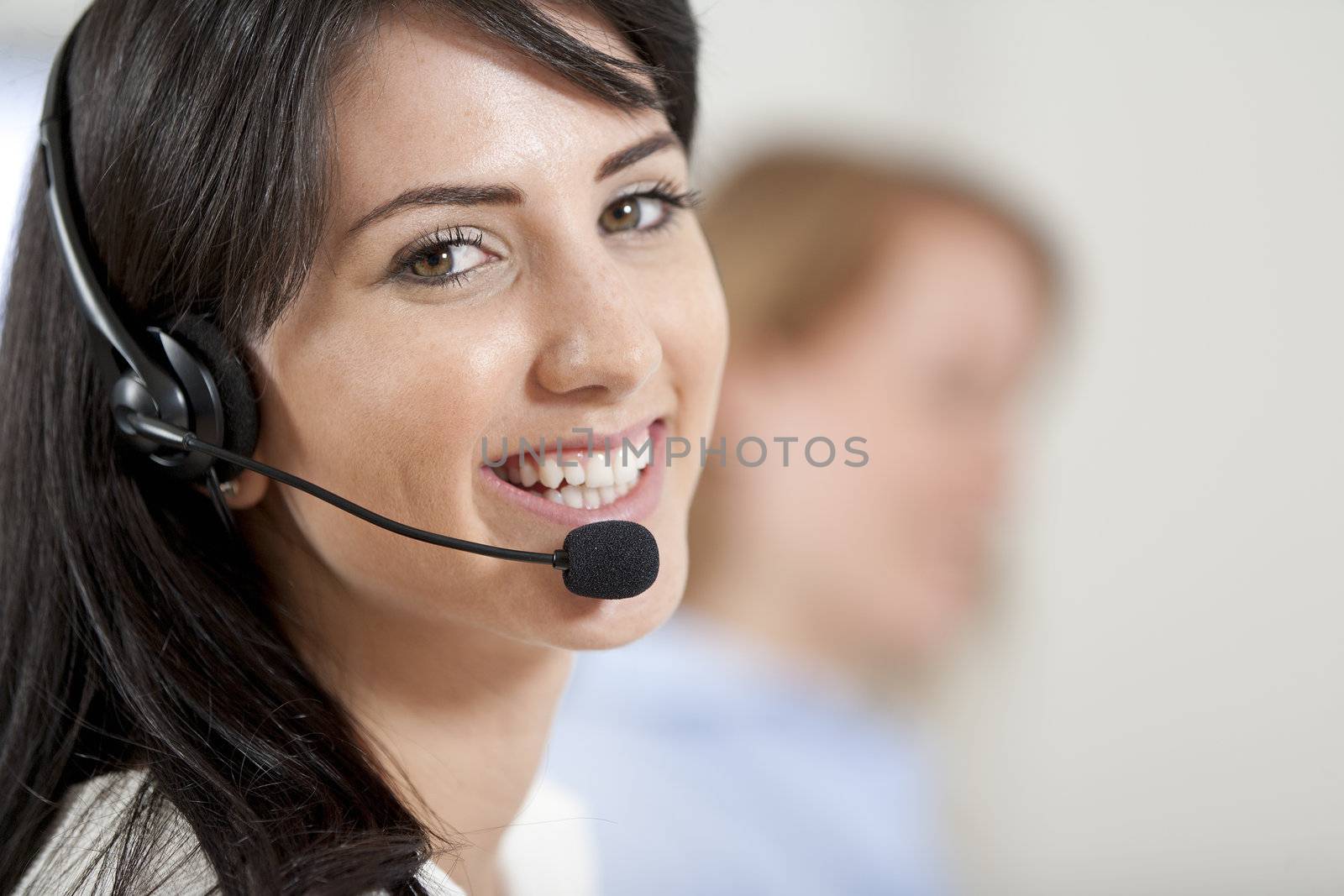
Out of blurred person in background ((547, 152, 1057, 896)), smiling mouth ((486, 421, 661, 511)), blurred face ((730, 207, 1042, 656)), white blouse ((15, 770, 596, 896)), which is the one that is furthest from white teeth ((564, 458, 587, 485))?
blurred face ((730, 207, 1042, 656))

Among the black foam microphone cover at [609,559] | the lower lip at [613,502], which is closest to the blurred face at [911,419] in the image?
the lower lip at [613,502]

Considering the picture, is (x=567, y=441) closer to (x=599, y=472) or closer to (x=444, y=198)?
(x=599, y=472)

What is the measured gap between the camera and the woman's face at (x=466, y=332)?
755mm

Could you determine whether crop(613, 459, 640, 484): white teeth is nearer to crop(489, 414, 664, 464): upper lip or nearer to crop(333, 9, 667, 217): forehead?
crop(489, 414, 664, 464): upper lip

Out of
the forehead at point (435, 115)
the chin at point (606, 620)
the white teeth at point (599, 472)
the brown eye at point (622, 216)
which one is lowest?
the chin at point (606, 620)

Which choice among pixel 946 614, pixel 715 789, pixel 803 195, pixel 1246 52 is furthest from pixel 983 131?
pixel 715 789

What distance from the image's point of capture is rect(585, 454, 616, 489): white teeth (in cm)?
84

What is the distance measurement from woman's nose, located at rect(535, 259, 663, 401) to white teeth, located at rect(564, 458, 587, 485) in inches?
2.4

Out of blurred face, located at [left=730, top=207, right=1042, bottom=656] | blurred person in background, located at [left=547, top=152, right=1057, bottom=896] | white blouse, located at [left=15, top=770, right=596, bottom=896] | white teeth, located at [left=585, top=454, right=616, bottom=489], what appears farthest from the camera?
blurred face, located at [left=730, top=207, right=1042, bottom=656]

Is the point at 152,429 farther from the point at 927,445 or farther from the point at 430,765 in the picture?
the point at 927,445

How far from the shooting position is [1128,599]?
9.04 feet

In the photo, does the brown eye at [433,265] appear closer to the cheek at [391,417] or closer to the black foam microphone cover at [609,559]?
the cheek at [391,417]

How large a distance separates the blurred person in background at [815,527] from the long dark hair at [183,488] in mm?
1035

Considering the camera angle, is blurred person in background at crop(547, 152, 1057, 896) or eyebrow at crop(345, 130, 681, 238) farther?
blurred person in background at crop(547, 152, 1057, 896)
